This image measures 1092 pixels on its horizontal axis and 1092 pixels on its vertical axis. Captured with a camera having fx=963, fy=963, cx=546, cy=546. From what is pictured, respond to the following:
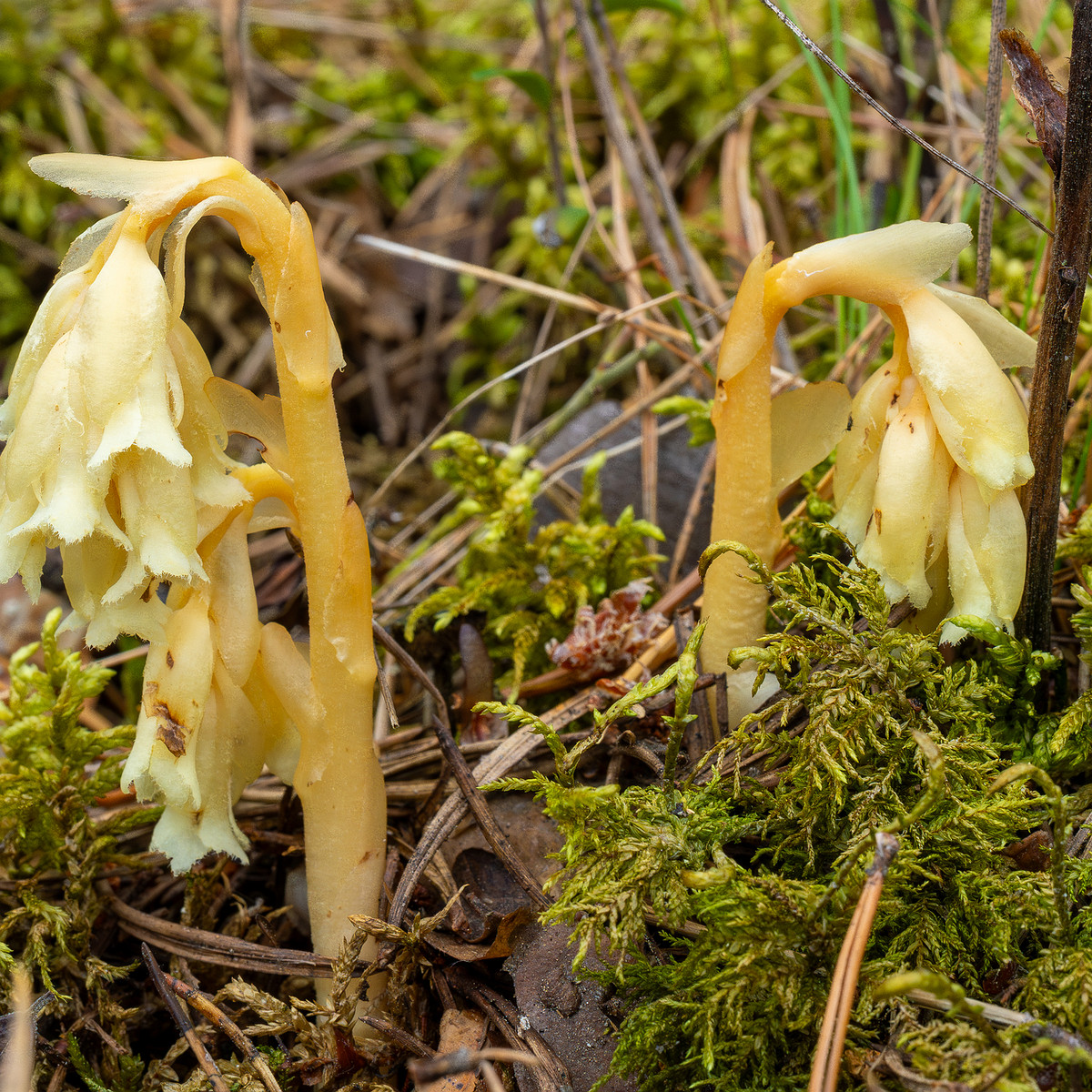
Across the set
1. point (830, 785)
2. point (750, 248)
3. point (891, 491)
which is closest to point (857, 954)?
point (830, 785)

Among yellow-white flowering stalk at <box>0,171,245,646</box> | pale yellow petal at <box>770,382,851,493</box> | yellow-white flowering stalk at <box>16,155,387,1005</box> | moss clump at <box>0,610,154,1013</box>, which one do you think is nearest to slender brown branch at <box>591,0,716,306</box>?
pale yellow petal at <box>770,382,851,493</box>

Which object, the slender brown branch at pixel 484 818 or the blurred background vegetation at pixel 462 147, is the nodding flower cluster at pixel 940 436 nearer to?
the slender brown branch at pixel 484 818

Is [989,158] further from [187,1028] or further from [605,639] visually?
[187,1028]

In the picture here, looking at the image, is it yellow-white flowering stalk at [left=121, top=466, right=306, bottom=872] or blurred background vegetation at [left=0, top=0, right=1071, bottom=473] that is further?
blurred background vegetation at [left=0, top=0, right=1071, bottom=473]

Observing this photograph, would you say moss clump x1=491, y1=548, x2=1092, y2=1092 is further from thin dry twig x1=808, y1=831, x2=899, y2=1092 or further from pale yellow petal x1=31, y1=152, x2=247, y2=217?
pale yellow petal x1=31, y1=152, x2=247, y2=217

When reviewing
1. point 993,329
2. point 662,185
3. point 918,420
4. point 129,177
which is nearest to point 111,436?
point 129,177

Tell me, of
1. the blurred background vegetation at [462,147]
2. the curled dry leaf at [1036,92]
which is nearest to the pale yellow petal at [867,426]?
the curled dry leaf at [1036,92]

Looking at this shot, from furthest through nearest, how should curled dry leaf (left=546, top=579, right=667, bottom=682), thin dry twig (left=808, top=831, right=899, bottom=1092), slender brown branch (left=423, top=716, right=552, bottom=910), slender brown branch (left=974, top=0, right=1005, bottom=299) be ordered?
curled dry leaf (left=546, top=579, right=667, bottom=682) < slender brown branch (left=974, top=0, right=1005, bottom=299) < slender brown branch (left=423, top=716, right=552, bottom=910) < thin dry twig (left=808, top=831, right=899, bottom=1092)
